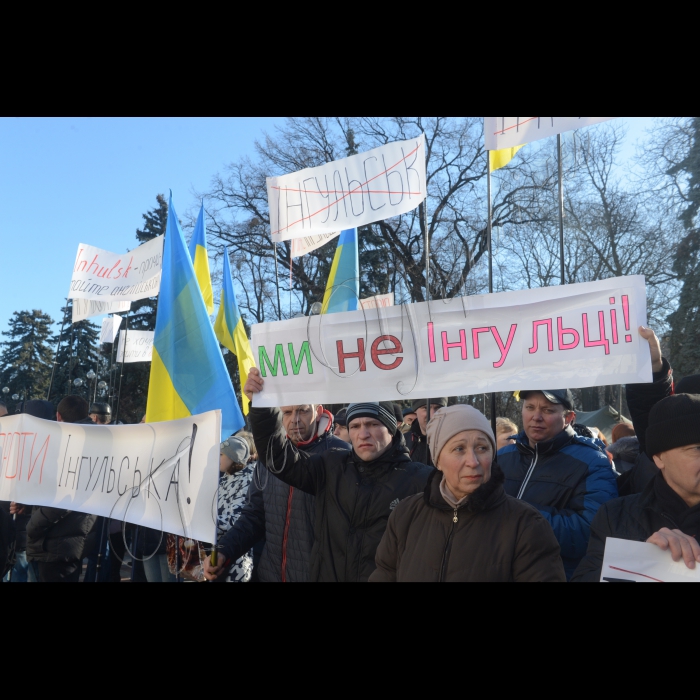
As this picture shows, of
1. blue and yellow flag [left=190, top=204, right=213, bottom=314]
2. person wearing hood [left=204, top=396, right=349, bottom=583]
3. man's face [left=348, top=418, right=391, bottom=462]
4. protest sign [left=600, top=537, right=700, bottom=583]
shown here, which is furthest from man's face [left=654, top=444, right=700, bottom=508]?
blue and yellow flag [left=190, top=204, right=213, bottom=314]

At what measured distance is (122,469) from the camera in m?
3.92

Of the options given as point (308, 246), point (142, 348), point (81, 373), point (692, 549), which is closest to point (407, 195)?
point (308, 246)

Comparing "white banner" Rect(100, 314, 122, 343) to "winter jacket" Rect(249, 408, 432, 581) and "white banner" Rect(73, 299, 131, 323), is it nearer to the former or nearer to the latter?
"white banner" Rect(73, 299, 131, 323)

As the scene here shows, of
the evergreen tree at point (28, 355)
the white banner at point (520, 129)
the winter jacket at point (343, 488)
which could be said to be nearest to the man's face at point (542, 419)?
the winter jacket at point (343, 488)

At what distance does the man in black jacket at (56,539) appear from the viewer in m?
4.82

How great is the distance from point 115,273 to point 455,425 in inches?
255

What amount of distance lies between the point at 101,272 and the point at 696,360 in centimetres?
1579

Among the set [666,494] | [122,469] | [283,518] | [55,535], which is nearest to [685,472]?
[666,494]

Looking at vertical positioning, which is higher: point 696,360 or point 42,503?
point 696,360

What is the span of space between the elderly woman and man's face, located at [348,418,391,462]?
70 cm

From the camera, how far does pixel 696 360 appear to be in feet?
61.4

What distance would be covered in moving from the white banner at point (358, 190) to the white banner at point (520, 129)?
18.2 inches

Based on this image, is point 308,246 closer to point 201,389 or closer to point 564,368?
point 201,389

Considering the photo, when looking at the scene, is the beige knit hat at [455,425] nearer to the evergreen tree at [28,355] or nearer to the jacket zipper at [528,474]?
the jacket zipper at [528,474]
